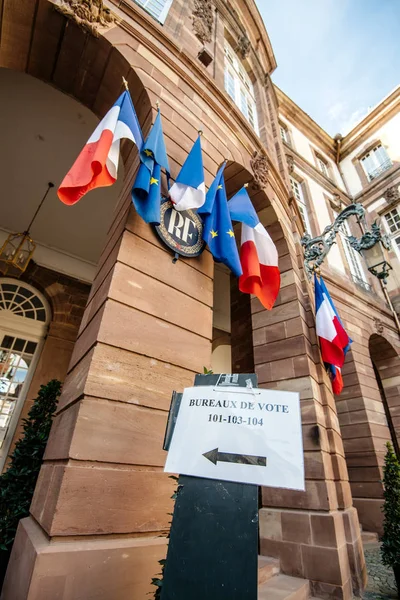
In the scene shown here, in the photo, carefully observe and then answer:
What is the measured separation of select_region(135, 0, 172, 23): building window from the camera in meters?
5.93

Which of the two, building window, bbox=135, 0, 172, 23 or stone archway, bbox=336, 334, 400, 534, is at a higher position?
building window, bbox=135, 0, 172, 23

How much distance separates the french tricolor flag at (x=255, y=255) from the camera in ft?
13.4

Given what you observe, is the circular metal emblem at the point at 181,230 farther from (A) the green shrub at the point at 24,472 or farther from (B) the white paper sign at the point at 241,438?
(A) the green shrub at the point at 24,472

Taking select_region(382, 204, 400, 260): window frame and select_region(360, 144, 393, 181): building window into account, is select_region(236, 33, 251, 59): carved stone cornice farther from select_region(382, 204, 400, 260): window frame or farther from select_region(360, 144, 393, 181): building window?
select_region(360, 144, 393, 181): building window

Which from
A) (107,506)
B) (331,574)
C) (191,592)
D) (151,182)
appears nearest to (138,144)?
(151,182)

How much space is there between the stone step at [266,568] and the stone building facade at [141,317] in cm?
12

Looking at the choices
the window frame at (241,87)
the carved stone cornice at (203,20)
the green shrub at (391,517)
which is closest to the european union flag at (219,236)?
the green shrub at (391,517)

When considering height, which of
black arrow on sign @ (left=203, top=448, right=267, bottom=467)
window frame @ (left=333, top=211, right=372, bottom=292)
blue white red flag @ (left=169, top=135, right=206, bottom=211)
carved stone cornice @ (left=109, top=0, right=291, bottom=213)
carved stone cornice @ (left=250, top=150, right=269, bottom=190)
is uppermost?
window frame @ (left=333, top=211, right=372, bottom=292)

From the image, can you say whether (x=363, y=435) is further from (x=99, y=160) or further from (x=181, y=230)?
(x=99, y=160)

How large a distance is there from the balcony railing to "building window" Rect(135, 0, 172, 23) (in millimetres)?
14266

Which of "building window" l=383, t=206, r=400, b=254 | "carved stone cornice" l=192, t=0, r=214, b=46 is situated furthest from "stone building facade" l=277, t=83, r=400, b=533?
"carved stone cornice" l=192, t=0, r=214, b=46

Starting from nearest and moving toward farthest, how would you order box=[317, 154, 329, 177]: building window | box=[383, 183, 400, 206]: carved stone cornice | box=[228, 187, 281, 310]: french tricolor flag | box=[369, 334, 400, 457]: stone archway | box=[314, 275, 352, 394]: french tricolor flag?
1. box=[228, 187, 281, 310]: french tricolor flag
2. box=[314, 275, 352, 394]: french tricolor flag
3. box=[369, 334, 400, 457]: stone archway
4. box=[383, 183, 400, 206]: carved stone cornice
5. box=[317, 154, 329, 177]: building window

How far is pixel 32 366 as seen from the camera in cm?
736

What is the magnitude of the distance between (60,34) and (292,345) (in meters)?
5.81
